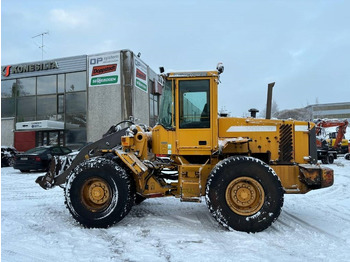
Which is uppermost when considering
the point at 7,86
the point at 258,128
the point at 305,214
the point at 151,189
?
the point at 7,86

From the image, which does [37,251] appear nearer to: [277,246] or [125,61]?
[277,246]

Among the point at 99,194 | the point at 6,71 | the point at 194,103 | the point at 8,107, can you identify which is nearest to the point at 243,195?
the point at 194,103

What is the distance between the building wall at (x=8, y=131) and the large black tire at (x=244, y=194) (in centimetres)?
2238

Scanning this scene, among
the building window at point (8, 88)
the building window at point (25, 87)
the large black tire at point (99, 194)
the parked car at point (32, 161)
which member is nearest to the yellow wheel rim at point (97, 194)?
the large black tire at point (99, 194)

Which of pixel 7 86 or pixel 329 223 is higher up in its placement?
pixel 7 86

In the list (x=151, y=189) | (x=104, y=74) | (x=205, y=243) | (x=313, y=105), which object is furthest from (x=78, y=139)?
(x=313, y=105)

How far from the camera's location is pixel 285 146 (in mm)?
5598

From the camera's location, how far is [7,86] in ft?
77.2

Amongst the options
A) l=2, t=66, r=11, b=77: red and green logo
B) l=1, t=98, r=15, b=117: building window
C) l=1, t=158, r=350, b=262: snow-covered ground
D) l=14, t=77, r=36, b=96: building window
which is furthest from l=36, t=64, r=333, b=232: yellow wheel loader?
l=2, t=66, r=11, b=77: red and green logo

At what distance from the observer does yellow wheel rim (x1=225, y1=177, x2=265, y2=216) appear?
5023 millimetres

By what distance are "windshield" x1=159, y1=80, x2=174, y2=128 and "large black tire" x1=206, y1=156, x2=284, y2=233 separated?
1370 millimetres

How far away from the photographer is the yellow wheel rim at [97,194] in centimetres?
539

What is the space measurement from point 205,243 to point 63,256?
2.09m

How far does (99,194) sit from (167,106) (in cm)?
214
